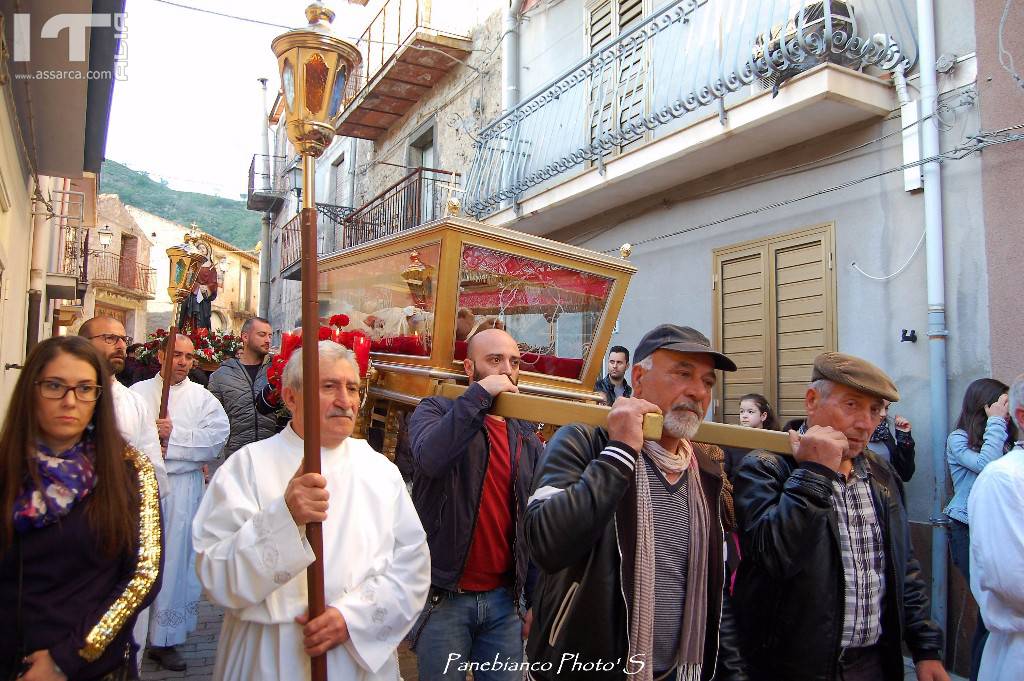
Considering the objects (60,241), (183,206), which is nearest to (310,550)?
(60,241)

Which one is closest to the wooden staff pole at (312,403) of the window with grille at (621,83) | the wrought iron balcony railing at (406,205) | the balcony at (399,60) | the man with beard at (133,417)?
the man with beard at (133,417)

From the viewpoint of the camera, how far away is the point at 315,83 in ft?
7.26

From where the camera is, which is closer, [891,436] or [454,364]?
[454,364]

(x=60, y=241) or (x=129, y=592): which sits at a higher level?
(x=60, y=241)

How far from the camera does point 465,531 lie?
9.78 ft

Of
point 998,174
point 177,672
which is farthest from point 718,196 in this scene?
point 177,672

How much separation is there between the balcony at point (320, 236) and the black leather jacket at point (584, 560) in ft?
47.9

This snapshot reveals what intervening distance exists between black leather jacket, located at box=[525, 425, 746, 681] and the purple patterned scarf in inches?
52.9

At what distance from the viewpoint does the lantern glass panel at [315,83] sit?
219 cm

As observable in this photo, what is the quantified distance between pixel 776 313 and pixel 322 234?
1396 centimetres

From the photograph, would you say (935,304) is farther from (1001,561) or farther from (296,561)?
(296,561)

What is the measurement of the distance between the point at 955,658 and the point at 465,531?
3.82 m

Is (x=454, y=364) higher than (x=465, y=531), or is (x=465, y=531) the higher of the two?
Answer: (x=454, y=364)

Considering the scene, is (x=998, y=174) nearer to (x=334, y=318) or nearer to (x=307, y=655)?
(x=334, y=318)
